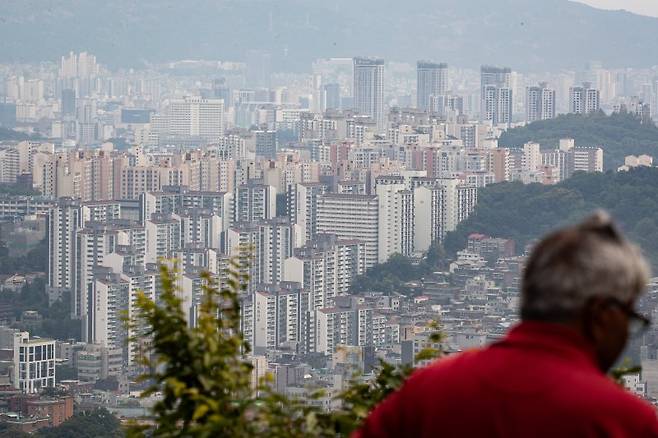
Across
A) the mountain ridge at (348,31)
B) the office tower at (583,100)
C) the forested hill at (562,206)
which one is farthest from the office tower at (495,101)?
the forested hill at (562,206)

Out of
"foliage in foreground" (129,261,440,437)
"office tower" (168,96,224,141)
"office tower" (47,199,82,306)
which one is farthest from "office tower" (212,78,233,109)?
"foliage in foreground" (129,261,440,437)

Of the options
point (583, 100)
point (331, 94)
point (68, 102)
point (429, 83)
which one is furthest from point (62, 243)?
point (331, 94)

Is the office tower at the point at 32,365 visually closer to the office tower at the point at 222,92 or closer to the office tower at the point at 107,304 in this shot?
the office tower at the point at 107,304

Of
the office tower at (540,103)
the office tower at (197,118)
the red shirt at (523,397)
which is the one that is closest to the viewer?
the red shirt at (523,397)

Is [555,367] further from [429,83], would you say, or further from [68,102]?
[429,83]

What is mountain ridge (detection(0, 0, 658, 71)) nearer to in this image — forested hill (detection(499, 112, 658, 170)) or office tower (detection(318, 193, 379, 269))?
forested hill (detection(499, 112, 658, 170))

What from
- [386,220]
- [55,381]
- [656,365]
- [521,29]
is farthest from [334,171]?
[521,29]
